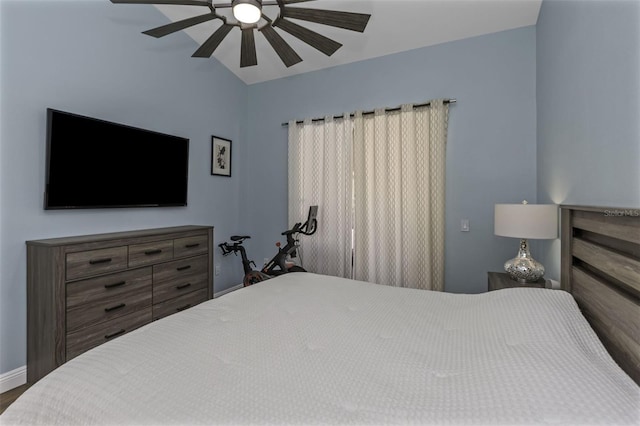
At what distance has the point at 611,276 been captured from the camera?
1115 millimetres

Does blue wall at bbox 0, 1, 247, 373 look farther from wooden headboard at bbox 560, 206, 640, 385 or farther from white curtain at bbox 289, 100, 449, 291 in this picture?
wooden headboard at bbox 560, 206, 640, 385

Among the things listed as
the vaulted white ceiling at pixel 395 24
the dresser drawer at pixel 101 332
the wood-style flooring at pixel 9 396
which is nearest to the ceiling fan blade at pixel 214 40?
the vaulted white ceiling at pixel 395 24

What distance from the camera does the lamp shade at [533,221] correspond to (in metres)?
1.83

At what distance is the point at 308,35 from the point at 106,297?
2335 millimetres

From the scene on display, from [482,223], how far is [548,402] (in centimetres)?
226

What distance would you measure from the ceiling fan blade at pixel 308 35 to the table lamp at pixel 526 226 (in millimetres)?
1578

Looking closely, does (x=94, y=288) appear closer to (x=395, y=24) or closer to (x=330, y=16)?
(x=330, y=16)

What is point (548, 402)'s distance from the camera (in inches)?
28.3

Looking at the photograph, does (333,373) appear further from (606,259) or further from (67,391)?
(606,259)

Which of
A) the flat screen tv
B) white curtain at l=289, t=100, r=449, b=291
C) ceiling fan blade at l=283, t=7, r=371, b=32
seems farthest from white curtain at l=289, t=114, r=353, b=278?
ceiling fan blade at l=283, t=7, r=371, b=32

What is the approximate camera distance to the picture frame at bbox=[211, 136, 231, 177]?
3529 millimetres

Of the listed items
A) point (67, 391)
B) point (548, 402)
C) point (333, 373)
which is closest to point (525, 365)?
point (548, 402)

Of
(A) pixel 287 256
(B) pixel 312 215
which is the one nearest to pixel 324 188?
(B) pixel 312 215

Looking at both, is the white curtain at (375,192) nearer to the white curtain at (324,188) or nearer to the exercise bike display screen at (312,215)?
the white curtain at (324,188)
